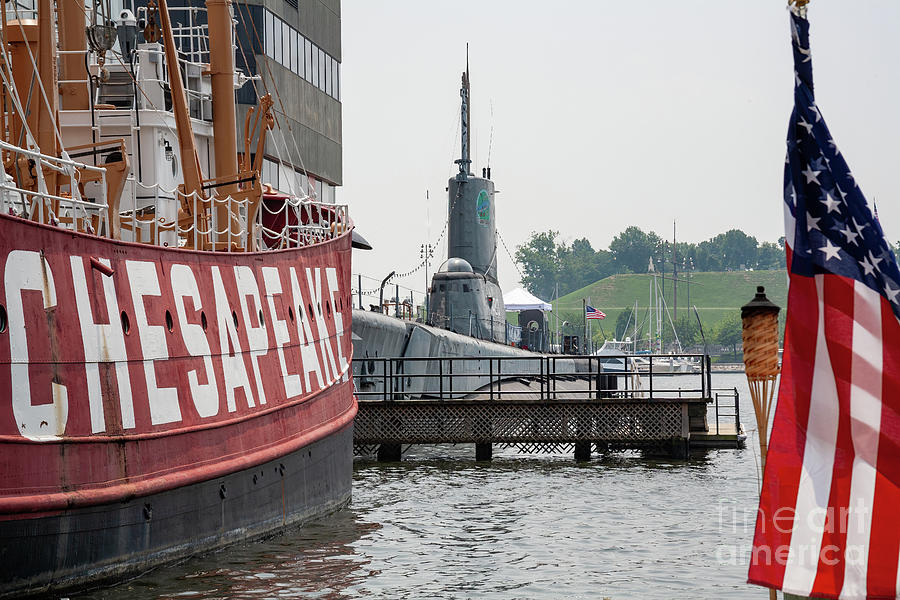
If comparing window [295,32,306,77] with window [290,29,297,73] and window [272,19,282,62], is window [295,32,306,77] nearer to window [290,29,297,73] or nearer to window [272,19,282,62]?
window [290,29,297,73]

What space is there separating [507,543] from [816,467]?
32.4 feet

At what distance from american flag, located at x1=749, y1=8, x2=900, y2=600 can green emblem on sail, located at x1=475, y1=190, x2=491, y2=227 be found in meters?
41.2

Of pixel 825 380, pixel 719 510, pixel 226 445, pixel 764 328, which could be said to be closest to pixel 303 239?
pixel 226 445

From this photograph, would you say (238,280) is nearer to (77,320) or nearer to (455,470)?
(77,320)

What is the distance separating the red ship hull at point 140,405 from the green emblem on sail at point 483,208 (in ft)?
102

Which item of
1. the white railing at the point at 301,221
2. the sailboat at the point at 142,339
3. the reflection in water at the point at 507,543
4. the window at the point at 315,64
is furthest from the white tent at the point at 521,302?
the sailboat at the point at 142,339

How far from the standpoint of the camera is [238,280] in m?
14.8

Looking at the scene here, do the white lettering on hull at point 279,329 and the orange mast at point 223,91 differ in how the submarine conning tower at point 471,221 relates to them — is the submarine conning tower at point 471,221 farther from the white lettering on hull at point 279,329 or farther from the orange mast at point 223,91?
the white lettering on hull at point 279,329

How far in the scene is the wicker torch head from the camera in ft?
27.3

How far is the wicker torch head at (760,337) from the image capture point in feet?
27.3

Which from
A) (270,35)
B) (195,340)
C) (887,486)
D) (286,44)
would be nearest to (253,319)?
(195,340)

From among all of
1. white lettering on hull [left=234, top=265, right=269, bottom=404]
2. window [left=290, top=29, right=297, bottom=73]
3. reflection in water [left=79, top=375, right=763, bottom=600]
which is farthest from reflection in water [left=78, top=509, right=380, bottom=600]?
window [left=290, top=29, right=297, bottom=73]

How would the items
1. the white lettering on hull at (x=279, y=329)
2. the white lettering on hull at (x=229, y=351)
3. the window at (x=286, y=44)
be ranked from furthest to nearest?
the window at (x=286, y=44)
the white lettering on hull at (x=279, y=329)
the white lettering on hull at (x=229, y=351)

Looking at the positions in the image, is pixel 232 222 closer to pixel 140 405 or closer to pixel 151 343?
pixel 151 343
